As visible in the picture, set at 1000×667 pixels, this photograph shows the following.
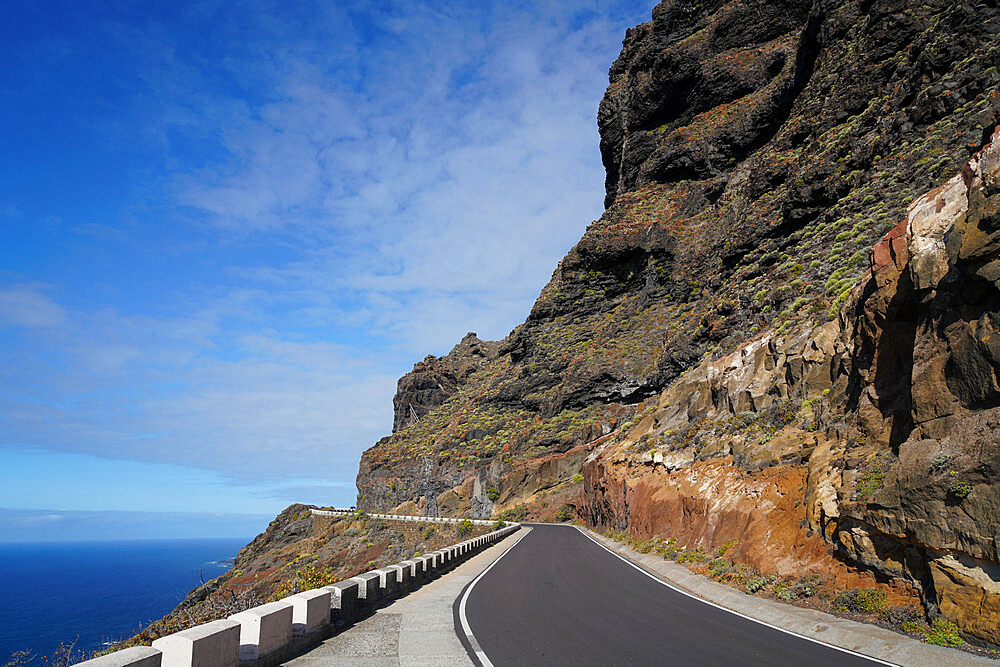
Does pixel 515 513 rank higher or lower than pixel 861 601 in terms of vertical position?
higher

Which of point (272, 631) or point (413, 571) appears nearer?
point (272, 631)

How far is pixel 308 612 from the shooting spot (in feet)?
26.6

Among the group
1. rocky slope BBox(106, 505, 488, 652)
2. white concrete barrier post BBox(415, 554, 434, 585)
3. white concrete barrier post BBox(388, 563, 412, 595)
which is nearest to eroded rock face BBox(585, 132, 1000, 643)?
white concrete barrier post BBox(415, 554, 434, 585)

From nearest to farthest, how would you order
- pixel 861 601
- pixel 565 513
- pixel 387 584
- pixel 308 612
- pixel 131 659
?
pixel 131 659
pixel 308 612
pixel 861 601
pixel 387 584
pixel 565 513

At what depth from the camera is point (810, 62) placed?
2016 inches

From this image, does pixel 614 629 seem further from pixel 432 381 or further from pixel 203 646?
pixel 432 381

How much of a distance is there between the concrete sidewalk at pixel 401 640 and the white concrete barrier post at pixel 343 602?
0.23m

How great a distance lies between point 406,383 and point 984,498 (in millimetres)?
125770

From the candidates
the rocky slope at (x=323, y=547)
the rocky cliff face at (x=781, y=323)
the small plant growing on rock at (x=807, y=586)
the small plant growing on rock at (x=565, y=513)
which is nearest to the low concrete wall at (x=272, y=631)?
the small plant growing on rock at (x=807, y=586)

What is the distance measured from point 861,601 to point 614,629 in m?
4.50

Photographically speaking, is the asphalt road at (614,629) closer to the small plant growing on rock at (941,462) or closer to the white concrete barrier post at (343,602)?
the white concrete barrier post at (343,602)

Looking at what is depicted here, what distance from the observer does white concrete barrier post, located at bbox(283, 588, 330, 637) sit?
26.1ft

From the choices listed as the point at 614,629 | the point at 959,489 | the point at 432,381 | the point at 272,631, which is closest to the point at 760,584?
the point at 614,629

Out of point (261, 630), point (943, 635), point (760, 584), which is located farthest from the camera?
point (760, 584)
